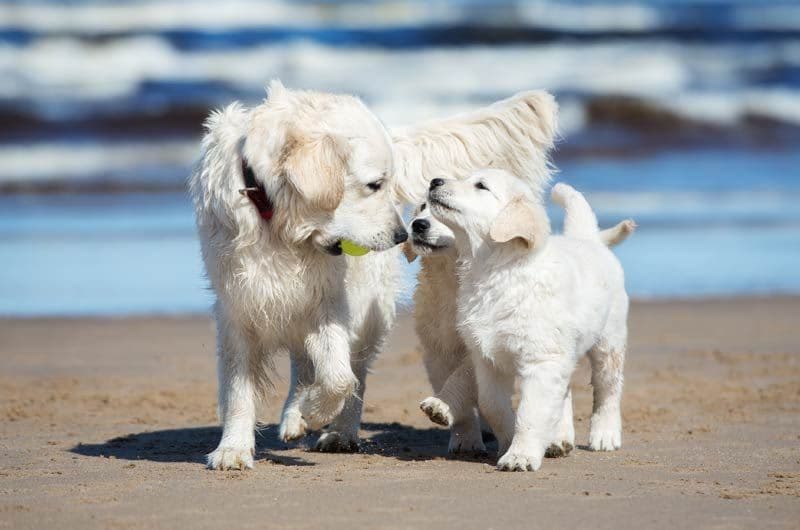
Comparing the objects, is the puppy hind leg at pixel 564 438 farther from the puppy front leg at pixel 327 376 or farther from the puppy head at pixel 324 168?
the puppy head at pixel 324 168

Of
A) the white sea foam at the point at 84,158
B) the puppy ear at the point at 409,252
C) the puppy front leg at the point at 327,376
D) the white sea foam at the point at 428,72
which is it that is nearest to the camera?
the puppy front leg at the point at 327,376

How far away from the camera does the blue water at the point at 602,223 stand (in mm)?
11539

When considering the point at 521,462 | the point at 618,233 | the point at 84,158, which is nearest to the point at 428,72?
the point at 84,158

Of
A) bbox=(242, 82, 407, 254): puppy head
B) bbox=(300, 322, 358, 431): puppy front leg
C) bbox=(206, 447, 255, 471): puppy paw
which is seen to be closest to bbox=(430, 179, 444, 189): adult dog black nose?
bbox=(242, 82, 407, 254): puppy head

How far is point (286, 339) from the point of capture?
19.2ft

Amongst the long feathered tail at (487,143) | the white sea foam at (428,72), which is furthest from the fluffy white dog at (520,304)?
the white sea foam at (428,72)

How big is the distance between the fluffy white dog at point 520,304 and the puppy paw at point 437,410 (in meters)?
0.18

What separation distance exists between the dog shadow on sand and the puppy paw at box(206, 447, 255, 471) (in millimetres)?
284

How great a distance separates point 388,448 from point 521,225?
1.57m

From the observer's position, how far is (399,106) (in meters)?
28.2

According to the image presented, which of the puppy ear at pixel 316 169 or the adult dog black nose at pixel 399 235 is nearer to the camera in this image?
the puppy ear at pixel 316 169

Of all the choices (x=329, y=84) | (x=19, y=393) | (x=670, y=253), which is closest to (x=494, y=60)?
(x=329, y=84)

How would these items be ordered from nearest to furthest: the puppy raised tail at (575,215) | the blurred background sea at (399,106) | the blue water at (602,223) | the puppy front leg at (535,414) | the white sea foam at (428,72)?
the puppy front leg at (535,414) < the puppy raised tail at (575,215) < the blue water at (602,223) < the blurred background sea at (399,106) < the white sea foam at (428,72)

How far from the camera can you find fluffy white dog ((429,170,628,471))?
18.1ft
